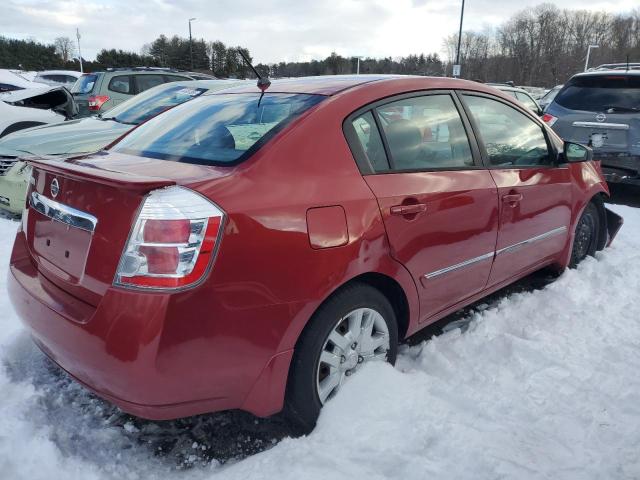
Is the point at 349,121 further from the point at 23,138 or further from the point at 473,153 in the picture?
the point at 23,138

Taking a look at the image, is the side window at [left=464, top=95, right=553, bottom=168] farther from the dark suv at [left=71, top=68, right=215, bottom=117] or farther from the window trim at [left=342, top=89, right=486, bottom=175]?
the dark suv at [left=71, top=68, right=215, bottom=117]

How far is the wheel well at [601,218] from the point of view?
4.39 meters

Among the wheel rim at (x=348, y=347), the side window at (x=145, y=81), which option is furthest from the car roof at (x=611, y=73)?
the side window at (x=145, y=81)

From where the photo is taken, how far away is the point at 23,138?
5.76 m

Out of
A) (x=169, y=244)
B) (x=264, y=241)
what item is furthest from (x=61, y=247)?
(x=264, y=241)

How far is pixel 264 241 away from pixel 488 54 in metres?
85.1

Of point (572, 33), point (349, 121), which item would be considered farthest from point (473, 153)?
point (572, 33)

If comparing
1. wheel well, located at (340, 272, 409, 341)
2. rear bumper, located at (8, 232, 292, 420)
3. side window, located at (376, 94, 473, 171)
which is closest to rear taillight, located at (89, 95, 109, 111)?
side window, located at (376, 94, 473, 171)

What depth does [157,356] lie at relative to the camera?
1.80 m

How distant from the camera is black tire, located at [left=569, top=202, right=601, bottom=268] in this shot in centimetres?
431

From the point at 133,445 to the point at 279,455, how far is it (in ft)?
2.13

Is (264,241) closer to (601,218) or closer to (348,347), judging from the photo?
(348,347)

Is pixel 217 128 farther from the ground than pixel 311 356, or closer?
farther from the ground

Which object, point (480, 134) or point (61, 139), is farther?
point (61, 139)
